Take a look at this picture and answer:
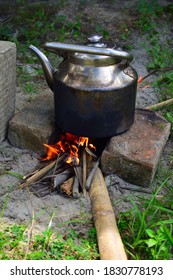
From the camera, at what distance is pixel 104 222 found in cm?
285

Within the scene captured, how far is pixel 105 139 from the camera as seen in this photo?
136 inches

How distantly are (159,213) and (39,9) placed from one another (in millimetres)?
3621

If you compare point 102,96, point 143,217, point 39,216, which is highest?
point 102,96

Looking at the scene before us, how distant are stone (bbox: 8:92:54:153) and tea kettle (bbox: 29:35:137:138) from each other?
247mm

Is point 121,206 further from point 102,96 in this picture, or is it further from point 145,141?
point 102,96

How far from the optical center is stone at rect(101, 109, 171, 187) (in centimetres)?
318

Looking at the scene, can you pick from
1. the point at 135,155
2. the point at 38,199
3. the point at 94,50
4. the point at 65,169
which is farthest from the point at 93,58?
the point at 38,199

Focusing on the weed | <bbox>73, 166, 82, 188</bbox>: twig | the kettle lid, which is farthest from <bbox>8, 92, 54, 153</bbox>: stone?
the weed

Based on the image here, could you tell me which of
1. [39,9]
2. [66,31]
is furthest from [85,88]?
[39,9]

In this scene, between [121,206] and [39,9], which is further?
[39,9]

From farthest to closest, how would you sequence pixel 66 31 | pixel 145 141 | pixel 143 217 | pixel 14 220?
pixel 66 31 < pixel 145 141 < pixel 14 220 < pixel 143 217

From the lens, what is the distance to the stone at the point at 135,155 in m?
3.18

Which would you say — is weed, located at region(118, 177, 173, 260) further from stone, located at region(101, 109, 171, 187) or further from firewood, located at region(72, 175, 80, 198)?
firewood, located at region(72, 175, 80, 198)
